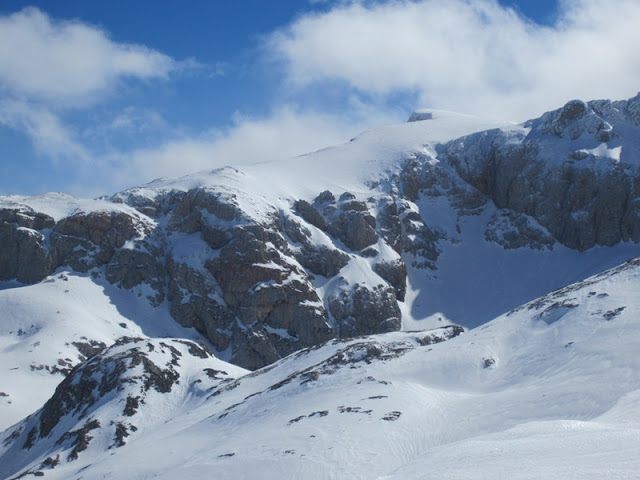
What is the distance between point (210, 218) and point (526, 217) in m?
70.3

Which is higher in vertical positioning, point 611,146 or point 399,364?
point 611,146

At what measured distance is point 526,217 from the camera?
155m

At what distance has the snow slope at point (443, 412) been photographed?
24906 mm

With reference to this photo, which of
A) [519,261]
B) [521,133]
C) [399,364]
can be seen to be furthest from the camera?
[521,133]

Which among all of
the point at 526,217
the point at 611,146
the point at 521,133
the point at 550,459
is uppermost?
the point at 521,133

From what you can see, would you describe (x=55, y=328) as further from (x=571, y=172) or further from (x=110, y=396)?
(x=571, y=172)

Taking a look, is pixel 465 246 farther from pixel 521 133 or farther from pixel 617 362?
pixel 617 362

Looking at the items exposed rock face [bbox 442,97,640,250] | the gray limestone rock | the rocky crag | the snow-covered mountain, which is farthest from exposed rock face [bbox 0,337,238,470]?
exposed rock face [bbox 442,97,640,250]

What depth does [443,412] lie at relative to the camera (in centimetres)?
4519

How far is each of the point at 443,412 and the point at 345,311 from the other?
85.5 meters

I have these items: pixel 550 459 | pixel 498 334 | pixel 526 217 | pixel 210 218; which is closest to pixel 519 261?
pixel 526 217

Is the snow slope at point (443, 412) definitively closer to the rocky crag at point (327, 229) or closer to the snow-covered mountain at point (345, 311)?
the snow-covered mountain at point (345, 311)

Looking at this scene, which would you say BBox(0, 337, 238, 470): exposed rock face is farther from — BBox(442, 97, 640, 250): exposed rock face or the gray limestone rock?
BBox(442, 97, 640, 250): exposed rock face

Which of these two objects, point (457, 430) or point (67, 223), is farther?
point (67, 223)
